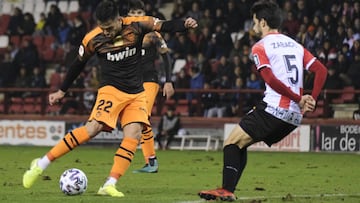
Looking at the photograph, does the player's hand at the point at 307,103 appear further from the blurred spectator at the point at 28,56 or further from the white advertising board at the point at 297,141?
the blurred spectator at the point at 28,56

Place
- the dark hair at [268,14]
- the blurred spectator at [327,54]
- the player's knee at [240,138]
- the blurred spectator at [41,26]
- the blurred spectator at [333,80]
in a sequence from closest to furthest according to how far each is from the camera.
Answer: the dark hair at [268,14], the player's knee at [240,138], the blurred spectator at [333,80], the blurred spectator at [327,54], the blurred spectator at [41,26]

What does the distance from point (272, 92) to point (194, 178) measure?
174 inches

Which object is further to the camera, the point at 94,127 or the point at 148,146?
the point at 148,146

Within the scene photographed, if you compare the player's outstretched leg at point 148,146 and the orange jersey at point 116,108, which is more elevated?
the orange jersey at point 116,108

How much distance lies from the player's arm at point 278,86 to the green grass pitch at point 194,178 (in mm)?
1325

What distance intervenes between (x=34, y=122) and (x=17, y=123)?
1.52 ft

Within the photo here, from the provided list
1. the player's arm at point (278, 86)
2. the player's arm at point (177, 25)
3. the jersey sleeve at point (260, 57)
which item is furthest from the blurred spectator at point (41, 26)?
the player's arm at point (278, 86)

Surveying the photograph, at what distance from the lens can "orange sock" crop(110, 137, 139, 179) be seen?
1067cm

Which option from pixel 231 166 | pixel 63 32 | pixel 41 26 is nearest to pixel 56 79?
pixel 63 32

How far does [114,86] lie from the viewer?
439 inches

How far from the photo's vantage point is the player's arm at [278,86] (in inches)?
370

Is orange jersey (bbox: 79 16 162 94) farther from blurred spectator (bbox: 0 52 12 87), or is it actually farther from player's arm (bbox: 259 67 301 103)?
blurred spectator (bbox: 0 52 12 87)

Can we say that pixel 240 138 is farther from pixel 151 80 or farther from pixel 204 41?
pixel 204 41

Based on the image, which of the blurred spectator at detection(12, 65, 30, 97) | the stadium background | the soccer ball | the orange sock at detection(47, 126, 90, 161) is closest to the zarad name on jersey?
the orange sock at detection(47, 126, 90, 161)
